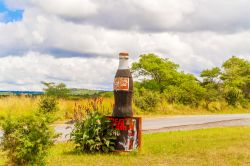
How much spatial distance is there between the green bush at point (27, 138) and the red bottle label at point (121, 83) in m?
4.67

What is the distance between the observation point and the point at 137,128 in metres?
12.9

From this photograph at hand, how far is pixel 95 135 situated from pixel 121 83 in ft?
5.18

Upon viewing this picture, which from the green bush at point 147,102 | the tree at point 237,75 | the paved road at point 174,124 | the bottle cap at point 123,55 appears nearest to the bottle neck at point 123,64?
the bottle cap at point 123,55

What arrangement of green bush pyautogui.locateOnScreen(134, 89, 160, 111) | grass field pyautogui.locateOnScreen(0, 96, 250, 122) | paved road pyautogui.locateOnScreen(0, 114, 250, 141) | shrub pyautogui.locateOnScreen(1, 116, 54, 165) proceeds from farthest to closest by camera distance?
green bush pyautogui.locateOnScreen(134, 89, 160, 111) → grass field pyautogui.locateOnScreen(0, 96, 250, 122) → paved road pyautogui.locateOnScreen(0, 114, 250, 141) → shrub pyautogui.locateOnScreen(1, 116, 54, 165)

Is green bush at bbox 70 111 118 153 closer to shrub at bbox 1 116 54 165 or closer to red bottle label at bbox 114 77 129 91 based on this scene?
red bottle label at bbox 114 77 129 91

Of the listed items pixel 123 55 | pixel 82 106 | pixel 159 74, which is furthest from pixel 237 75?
pixel 123 55

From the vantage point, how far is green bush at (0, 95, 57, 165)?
814 cm

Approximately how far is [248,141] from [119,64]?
5367mm

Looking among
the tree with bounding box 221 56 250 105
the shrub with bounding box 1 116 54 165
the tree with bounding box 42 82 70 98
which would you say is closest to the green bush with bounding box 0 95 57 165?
the shrub with bounding box 1 116 54 165

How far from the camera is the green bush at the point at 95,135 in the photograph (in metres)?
A: 12.7

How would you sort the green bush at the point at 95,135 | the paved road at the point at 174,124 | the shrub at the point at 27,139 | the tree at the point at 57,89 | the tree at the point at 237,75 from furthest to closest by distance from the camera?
the tree at the point at 237,75, the tree at the point at 57,89, the paved road at the point at 174,124, the green bush at the point at 95,135, the shrub at the point at 27,139

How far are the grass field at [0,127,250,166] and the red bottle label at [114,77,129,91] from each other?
5.85 ft

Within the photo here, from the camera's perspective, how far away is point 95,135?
1273 centimetres

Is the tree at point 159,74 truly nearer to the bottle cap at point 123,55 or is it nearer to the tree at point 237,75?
the tree at point 237,75
